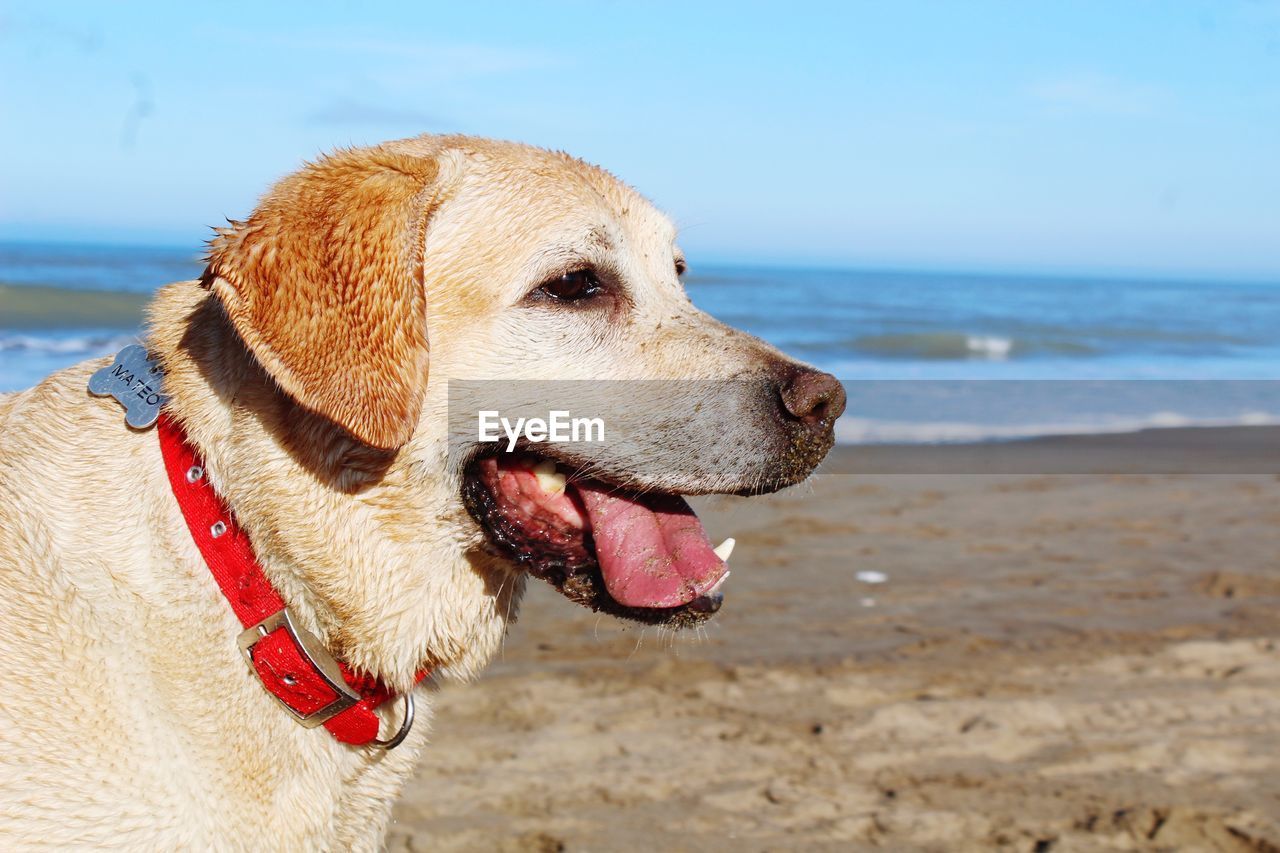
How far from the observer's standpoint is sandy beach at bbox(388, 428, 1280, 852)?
431 cm

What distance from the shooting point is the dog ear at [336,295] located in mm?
2408

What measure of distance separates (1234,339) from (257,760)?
25.9 meters

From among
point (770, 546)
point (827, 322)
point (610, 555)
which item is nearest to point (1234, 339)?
point (827, 322)

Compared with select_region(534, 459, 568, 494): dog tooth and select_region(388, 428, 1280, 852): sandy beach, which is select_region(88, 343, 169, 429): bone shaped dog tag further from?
select_region(388, 428, 1280, 852): sandy beach

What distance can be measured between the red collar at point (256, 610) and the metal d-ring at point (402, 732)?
0.20 m

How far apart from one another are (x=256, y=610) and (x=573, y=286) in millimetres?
1017

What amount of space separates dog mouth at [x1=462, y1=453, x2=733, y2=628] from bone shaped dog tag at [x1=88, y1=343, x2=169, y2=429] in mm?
652

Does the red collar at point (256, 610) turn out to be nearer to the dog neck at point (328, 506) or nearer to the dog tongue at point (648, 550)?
the dog neck at point (328, 506)

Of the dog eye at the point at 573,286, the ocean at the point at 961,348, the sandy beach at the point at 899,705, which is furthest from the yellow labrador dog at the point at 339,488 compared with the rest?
the ocean at the point at 961,348

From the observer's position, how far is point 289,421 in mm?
2508

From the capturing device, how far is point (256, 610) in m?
2.46

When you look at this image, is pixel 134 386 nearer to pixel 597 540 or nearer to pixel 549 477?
pixel 549 477

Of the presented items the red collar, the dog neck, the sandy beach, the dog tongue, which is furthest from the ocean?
the sandy beach

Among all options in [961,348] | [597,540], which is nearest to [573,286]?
[597,540]
